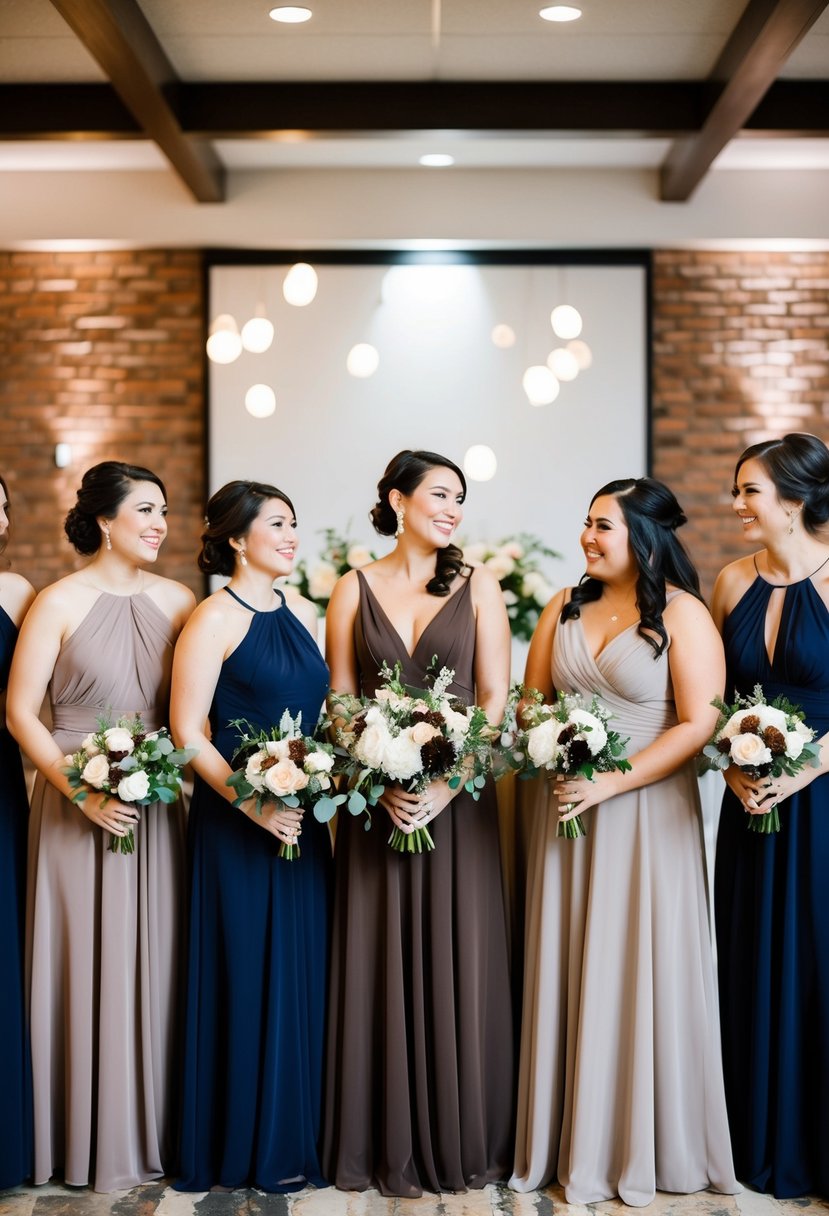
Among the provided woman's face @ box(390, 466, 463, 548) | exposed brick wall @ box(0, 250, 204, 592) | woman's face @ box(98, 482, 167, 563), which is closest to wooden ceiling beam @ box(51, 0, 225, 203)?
exposed brick wall @ box(0, 250, 204, 592)

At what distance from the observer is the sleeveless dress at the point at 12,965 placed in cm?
354

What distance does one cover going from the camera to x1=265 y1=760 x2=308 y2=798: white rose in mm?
3262

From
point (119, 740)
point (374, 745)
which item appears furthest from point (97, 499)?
point (374, 745)

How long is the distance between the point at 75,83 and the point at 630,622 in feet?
16.7

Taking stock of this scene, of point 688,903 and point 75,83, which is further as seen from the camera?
point 75,83

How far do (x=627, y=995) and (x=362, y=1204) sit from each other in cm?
95

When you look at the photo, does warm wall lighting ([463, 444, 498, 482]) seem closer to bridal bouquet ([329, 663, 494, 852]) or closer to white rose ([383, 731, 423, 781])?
bridal bouquet ([329, 663, 494, 852])

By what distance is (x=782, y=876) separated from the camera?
3.53 m

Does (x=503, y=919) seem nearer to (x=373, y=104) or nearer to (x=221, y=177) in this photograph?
(x=373, y=104)

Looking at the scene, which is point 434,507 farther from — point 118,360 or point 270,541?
point 118,360

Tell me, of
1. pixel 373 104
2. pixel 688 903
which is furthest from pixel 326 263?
pixel 688 903

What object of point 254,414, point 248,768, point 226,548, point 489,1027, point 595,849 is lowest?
point 489,1027

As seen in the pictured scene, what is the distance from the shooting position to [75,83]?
22.5 feet

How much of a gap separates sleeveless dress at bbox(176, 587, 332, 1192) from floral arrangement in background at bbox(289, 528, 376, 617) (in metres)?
2.29
